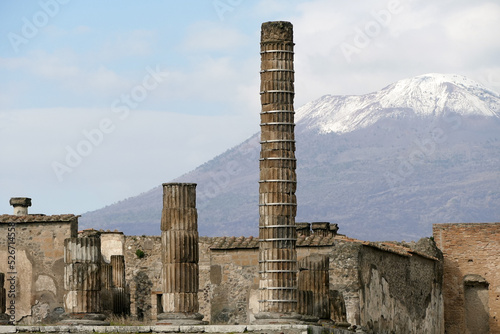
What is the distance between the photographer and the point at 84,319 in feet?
79.5

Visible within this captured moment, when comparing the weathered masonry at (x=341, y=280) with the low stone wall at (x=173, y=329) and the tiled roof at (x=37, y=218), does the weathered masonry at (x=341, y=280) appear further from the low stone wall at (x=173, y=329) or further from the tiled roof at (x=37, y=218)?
the tiled roof at (x=37, y=218)

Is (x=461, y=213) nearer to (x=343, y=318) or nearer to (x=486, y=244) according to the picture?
(x=486, y=244)

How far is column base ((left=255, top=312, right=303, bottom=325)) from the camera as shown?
2356 centimetres

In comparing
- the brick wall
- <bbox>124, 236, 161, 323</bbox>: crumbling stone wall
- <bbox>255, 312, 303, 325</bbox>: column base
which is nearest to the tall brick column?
<bbox>255, 312, 303, 325</bbox>: column base

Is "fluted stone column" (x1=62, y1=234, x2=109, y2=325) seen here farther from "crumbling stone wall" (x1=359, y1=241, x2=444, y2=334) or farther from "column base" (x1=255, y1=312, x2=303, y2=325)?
"crumbling stone wall" (x1=359, y1=241, x2=444, y2=334)

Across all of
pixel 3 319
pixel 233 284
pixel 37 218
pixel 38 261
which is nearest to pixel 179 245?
pixel 3 319

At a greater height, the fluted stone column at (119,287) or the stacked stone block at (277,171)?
the stacked stone block at (277,171)

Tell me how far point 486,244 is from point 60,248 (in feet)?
41.8

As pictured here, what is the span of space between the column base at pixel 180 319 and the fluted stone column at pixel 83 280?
139cm

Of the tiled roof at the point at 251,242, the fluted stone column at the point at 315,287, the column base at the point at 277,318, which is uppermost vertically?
the tiled roof at the point at 251,242

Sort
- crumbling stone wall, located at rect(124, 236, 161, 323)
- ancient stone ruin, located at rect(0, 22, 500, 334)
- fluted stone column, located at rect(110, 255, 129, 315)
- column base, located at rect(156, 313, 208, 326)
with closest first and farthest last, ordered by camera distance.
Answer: column base, located at rect(156, 313, 208, 326), ancient stone ruin, located at rect(0, 22, 500, 334), fluted stone column, located at rect(110, 255, 129, 315), crumbling stone wall, located at rect(124, 236, 161, 323)

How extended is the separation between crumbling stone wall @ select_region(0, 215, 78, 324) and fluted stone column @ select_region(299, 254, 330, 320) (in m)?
7.79

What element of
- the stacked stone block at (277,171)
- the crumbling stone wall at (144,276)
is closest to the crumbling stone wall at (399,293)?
the stacked stone block at (277,171)

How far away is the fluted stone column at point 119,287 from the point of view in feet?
92.6
